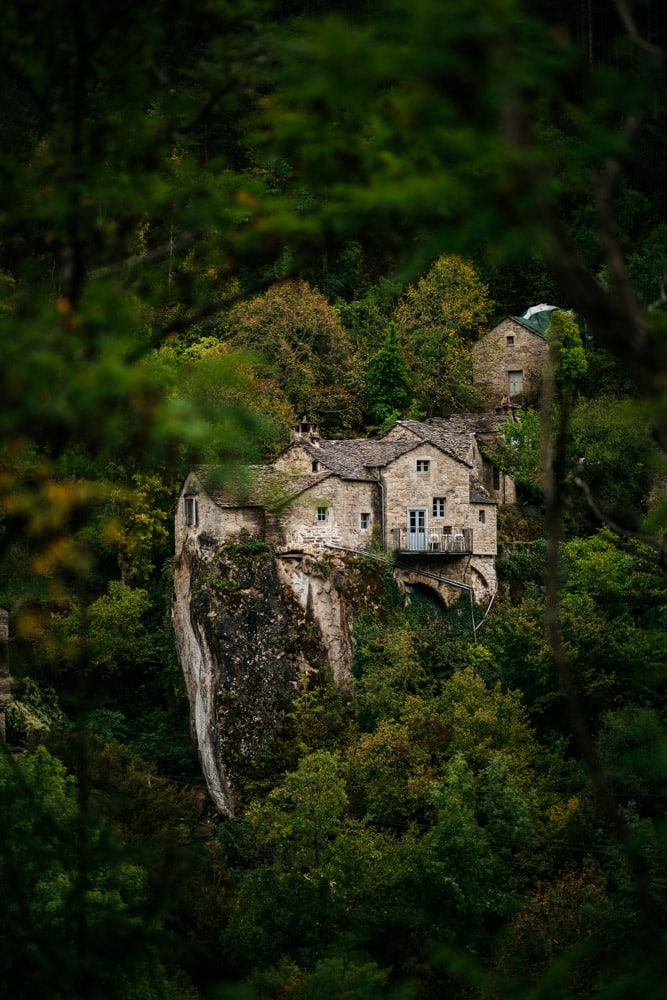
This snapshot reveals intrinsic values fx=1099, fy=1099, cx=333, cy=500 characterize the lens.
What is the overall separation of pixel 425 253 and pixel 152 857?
2.75 metres

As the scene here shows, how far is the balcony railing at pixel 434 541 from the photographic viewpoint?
31.5 meters

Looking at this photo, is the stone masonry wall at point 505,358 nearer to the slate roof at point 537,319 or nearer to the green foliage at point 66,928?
the slate roof at point 537,319

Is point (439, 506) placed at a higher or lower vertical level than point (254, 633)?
higher

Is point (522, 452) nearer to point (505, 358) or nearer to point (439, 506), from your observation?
point (439, 506)

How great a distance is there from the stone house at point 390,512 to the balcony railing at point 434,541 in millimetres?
29

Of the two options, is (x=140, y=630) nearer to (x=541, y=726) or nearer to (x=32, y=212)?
(x=541, y=726)

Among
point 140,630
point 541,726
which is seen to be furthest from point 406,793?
point 140,630

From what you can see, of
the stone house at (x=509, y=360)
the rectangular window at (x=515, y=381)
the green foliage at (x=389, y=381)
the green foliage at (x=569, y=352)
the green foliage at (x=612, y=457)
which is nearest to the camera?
the green foliage at (x=612, y=457)

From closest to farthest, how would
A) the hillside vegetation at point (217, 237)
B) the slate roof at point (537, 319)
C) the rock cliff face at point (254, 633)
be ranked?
the hillside vegetation at point (217, 237) → the rock cliff face at point (254, 633) → the slate roof at point (537, 319)

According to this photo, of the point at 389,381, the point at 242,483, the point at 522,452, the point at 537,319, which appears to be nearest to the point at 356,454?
the point at 522,452

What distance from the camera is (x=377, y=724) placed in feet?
92.4

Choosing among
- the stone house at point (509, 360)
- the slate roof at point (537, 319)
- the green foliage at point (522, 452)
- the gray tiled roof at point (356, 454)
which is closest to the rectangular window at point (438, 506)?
the gray tiled roof at point (356, 454)

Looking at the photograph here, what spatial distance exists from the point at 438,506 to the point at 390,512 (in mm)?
1508

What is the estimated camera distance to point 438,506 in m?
32.0
